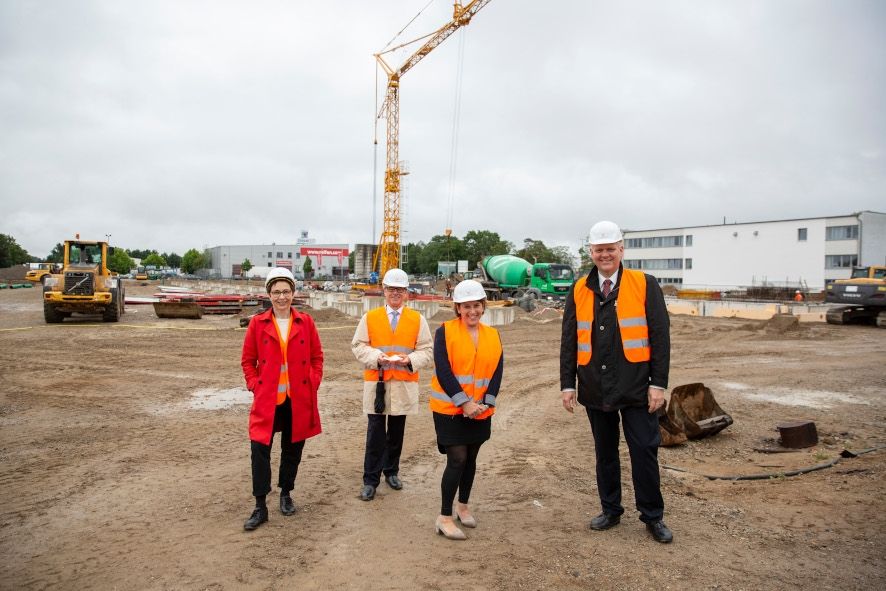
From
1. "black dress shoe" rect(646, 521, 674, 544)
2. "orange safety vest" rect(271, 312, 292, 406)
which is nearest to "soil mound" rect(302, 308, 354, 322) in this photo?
"orange safety vest" rect(271, 312, 292, 406)

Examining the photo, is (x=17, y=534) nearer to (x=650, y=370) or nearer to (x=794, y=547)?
(x=650, y=370)

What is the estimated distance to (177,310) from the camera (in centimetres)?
2095

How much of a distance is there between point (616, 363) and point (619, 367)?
0.11 ft

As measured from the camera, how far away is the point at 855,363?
1175cm

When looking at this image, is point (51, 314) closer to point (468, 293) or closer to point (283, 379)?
point (283, 379)

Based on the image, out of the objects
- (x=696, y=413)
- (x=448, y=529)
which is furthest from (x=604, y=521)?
(x=696, y=413)

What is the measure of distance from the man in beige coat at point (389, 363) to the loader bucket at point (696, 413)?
3483mm

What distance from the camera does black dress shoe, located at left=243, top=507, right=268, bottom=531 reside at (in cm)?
382

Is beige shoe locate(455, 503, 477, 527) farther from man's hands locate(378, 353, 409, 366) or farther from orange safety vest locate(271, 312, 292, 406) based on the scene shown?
orange safety vest locate(271, 312, 292, 406)

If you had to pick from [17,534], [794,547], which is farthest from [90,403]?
[794,547]

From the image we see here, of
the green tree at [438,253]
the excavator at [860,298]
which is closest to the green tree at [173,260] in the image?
the green tree at [438,253]

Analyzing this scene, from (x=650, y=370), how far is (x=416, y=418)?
438 cm

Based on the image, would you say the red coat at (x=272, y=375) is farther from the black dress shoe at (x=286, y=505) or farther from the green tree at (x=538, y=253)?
the green tree at (x=538, y=253)

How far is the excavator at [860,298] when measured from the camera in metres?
19.7
